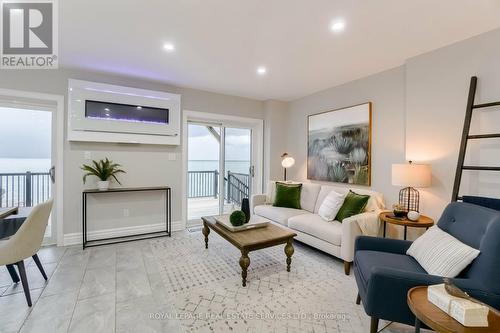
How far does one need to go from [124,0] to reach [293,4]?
1.38 m

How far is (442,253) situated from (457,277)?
157 mm

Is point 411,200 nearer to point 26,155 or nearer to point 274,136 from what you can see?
point 274,136

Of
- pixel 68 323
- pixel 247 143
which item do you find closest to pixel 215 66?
pixel 247 143

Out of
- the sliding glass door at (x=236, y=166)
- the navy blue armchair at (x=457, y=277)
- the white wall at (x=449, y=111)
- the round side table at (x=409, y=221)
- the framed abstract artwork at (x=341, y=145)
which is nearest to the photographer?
the navy blue armchair at (x=457, y=277)

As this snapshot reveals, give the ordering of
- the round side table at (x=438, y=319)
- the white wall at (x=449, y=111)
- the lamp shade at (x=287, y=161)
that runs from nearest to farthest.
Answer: the round side table at (x=438, y=319) → the white wall at (x=449, y=111) → the lamp shade at (x=287, y=161)

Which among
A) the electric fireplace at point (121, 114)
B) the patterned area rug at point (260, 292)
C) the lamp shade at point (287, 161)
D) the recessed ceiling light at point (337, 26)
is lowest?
the patterned area rug at point (260, 292)

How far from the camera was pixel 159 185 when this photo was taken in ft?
13.1

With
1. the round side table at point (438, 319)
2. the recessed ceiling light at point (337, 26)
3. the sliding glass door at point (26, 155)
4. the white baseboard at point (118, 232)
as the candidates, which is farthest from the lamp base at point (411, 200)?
the sliding glass door at point (26, 155)

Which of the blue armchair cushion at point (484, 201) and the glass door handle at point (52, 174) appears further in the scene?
the glass door handle at point (52, 174)

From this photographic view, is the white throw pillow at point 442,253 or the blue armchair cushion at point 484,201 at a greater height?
the blue armchair cushion at point 484,201

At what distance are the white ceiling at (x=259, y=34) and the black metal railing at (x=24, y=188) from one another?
1.65 metres

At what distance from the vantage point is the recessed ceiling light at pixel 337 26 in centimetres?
216

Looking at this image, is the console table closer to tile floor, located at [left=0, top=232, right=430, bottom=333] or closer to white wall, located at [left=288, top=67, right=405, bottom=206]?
→ tile floor, located at [left=0, top=232, right=430, bottom=333]

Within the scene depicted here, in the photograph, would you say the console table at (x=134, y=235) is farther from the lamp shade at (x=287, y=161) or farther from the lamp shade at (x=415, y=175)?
the lamp shade at (x=415, y=175)
